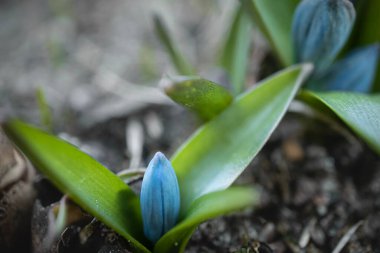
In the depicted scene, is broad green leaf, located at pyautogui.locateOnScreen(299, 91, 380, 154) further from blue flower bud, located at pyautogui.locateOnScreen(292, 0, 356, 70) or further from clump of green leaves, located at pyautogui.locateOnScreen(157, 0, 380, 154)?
blue flower bud, located at pyautogui.locateOnScreen(292, 0, 356, 70)

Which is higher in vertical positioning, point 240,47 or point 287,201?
point 240,47

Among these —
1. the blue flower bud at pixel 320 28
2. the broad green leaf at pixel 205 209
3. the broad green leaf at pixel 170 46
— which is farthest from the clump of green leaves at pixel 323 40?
the broad green leaf at pixel 205 209

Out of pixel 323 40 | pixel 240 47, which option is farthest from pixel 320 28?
pixel 240 47

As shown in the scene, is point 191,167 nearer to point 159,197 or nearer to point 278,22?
point 159,197

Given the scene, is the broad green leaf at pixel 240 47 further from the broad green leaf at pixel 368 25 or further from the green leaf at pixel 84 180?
the green leaf at pixel 84 180

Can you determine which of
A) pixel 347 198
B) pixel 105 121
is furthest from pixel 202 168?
pixel 105 121

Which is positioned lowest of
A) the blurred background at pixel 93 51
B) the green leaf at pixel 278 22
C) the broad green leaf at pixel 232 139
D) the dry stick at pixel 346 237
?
the dry stick at pixel 346 237
